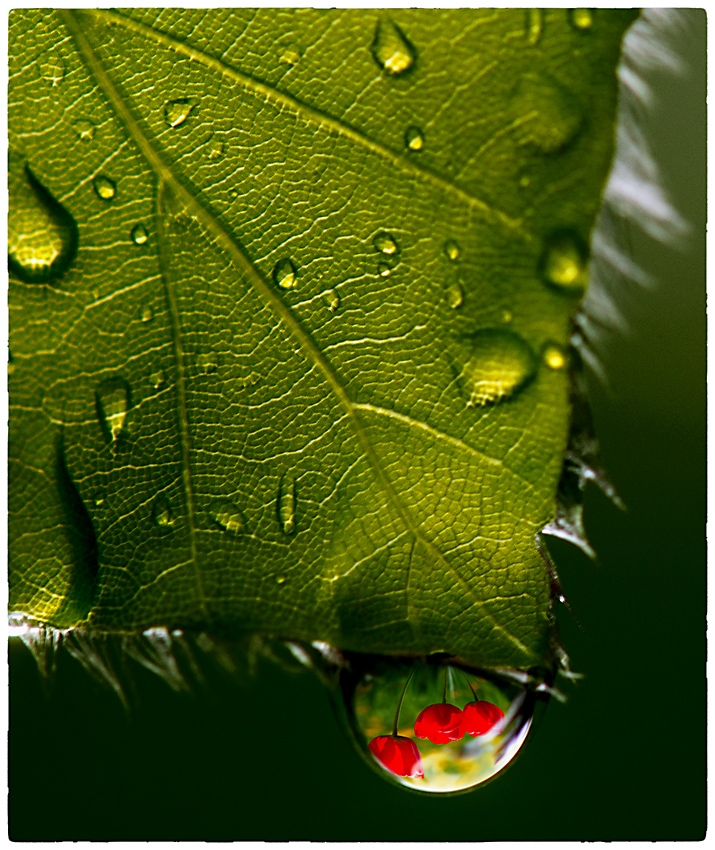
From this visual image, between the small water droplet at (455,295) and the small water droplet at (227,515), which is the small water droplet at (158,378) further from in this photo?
the small water droplet at (455,295)

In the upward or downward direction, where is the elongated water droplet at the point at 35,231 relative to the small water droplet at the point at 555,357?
upward

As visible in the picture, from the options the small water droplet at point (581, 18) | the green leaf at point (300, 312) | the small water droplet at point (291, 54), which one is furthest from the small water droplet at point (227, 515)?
the small water droplet at point (581, 18)

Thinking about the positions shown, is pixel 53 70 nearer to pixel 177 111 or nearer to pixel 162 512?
pixel 177 111

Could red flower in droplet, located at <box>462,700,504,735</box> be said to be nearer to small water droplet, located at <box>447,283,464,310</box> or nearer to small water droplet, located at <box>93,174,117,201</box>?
small water droplet, located at <box>447,283,464,310</box>

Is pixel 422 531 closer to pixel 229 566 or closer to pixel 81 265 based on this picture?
pixel 229 566

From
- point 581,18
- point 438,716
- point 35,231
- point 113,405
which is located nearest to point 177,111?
point 35,231
